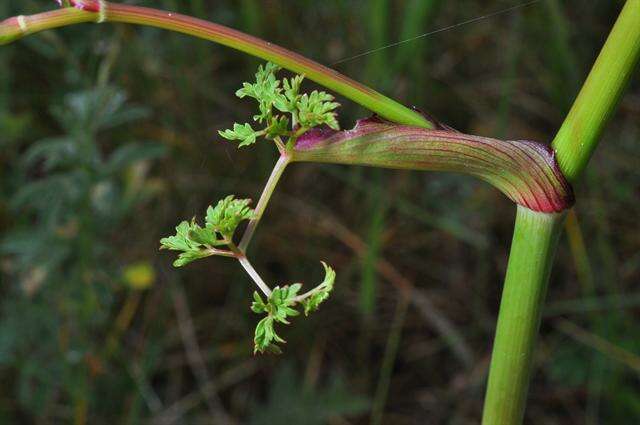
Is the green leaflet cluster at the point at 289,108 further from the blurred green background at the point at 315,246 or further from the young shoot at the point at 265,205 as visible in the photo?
the blurred green background at the point at 315,246

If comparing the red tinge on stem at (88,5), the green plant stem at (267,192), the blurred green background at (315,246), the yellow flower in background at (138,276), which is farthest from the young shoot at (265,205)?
the yellow flower in background at (138,276)

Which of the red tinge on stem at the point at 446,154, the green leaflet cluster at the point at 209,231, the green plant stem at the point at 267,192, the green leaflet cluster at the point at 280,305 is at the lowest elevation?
the green leaflet cluster at the point at 280,305

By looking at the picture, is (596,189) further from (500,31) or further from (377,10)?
(377,10)

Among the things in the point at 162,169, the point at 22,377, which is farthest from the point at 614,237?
the point at 22,377

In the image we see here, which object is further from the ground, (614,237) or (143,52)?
(143,52)

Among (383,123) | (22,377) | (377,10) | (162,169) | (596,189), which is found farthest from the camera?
(162,169)
